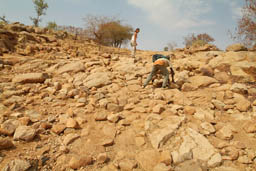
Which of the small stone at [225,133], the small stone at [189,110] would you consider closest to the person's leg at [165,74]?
the small stone at [189,110]

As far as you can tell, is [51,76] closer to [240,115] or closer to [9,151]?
[9,151]

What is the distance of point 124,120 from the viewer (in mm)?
2684

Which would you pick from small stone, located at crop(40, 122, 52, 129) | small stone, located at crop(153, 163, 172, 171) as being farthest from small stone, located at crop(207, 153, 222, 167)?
small stone, located at crop(40, 122, 52, 129)

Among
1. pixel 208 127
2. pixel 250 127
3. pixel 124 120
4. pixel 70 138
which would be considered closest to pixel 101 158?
pixel 70 138

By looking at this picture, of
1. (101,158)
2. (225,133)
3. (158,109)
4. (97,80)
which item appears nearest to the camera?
(101,158)

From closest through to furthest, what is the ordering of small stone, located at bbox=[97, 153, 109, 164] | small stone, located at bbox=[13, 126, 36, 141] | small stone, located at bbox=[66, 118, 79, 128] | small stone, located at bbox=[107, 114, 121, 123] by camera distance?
small stone, located at bbox=[97, 153, 109, 164], small stone, located at bbox=[13, 126, 36, 141], small stone, located at bbox=[66, 118, 79, 128], small stone, located at bbox=[107, 114, 121, 123]

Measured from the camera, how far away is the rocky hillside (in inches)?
75.5

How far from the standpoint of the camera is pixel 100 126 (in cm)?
259

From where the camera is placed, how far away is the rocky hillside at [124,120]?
1.92m

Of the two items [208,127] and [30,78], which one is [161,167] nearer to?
[208,127]

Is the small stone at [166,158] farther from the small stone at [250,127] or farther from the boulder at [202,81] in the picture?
the boulder at [202,81]

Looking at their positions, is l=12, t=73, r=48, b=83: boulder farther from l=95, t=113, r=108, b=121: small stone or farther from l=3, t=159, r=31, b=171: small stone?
l=3, t=159, r=31, b=171: small stone

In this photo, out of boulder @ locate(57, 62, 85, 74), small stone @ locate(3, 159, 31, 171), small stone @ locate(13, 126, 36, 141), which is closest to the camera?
small stone @ locate(3, 159, 31, 171)

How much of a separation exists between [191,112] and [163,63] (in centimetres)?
159
